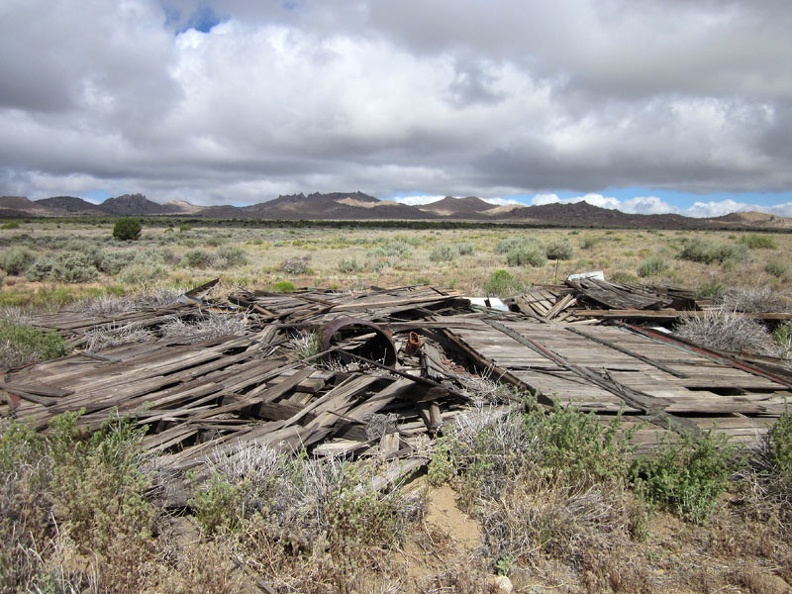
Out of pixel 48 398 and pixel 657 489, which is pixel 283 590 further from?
pixel 48 398

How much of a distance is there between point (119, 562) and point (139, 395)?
2729 mm

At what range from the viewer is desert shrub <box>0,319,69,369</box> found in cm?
647

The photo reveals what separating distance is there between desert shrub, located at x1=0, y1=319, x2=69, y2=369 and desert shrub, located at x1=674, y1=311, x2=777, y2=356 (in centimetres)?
1000

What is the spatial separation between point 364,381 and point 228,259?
17164mm

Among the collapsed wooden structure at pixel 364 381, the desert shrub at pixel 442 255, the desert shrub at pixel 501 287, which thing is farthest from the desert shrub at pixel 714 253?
the collapsed wooden structure at pixel 364 381

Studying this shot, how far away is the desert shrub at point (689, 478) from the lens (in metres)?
3.60

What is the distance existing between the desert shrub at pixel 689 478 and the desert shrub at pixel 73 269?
1809 cm

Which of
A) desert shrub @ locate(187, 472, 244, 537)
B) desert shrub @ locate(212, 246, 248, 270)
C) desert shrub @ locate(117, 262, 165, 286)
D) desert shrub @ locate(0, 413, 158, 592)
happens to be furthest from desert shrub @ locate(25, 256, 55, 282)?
desert shrub @ locate(187, 472, 244, 537)

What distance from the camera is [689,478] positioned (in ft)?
12.1

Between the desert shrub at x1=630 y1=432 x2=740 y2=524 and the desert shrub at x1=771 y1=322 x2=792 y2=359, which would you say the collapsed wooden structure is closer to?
the desert shrub at x1=630 y1=432 x2=740 y2=524

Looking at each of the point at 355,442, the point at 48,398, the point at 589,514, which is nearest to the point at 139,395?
the point at 48,398

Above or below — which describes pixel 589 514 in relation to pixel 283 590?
above

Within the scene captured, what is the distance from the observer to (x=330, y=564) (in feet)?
9.46

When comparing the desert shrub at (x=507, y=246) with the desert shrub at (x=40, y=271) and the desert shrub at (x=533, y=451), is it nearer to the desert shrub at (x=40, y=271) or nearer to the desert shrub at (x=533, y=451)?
the desert shrub at (x=40, y=271)
